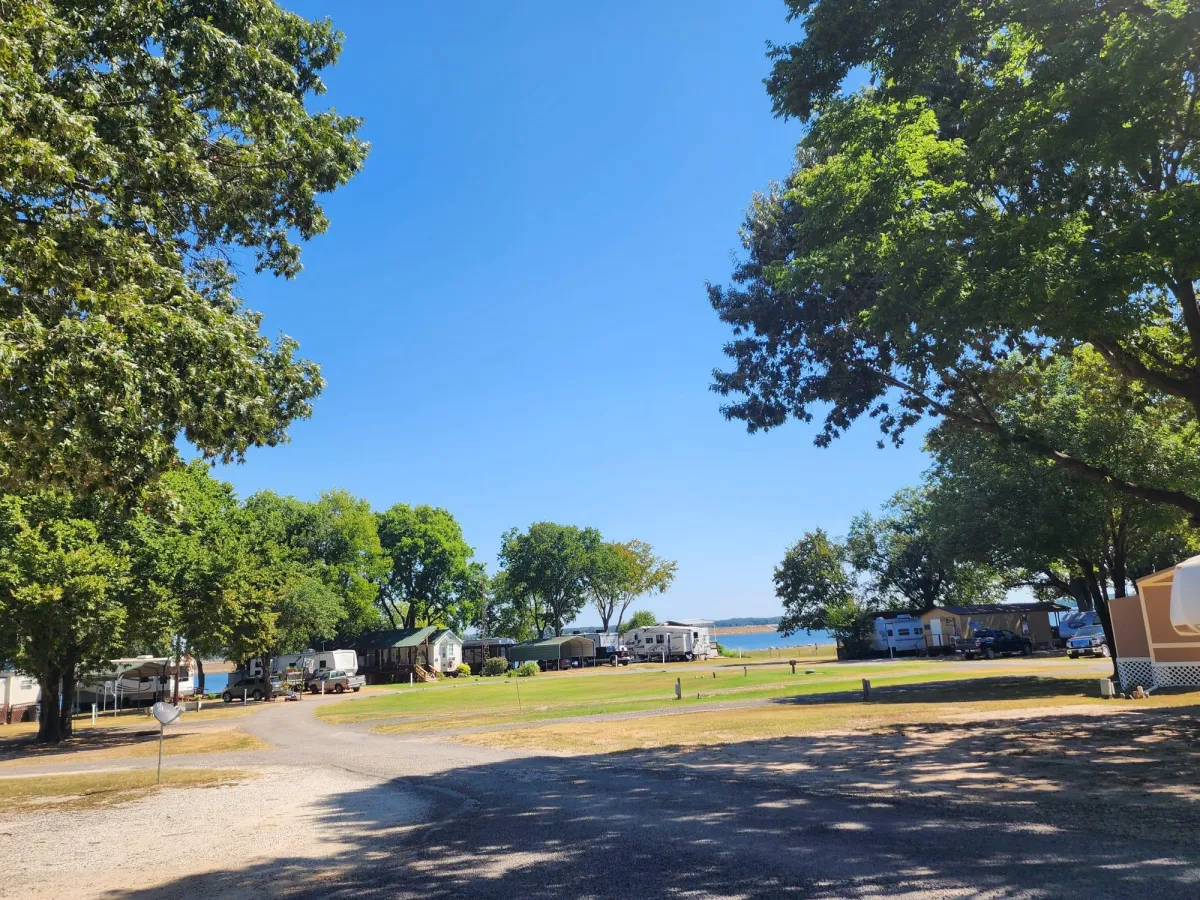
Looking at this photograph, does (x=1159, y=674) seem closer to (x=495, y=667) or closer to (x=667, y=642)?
(x=495, y=667)

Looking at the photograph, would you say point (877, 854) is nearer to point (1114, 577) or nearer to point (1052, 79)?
point (1052, 79)

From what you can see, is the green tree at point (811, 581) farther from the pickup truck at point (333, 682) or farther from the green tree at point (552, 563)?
the pickup truck at point (333, 682)

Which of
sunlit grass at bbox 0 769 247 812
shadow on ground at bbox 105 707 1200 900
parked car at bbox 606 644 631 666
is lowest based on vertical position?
parked car at bbox 606 644 631 666

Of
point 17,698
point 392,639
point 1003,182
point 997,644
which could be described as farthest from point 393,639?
point 1003,182

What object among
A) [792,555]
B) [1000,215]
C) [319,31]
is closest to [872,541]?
[792,555]

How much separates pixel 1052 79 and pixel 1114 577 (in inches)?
994

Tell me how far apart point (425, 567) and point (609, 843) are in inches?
3100

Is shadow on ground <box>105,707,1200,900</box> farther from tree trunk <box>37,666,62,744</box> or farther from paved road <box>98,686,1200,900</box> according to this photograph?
tree trunk <box>37,666,62,744</box>

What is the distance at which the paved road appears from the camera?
6.90 meters

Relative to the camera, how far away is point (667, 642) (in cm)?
8331

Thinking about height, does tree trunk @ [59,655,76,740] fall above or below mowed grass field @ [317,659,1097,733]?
above

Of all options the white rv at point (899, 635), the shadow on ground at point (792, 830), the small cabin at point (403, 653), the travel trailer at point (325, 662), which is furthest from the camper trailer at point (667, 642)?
the shadow on ground at point (792, 830)

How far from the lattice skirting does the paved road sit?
18.2 meters

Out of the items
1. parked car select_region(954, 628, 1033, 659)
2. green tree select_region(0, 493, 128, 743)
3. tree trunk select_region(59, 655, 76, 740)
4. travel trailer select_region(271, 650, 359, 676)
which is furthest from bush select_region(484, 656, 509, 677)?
green tree select_region(0, 493, 128, 743)
